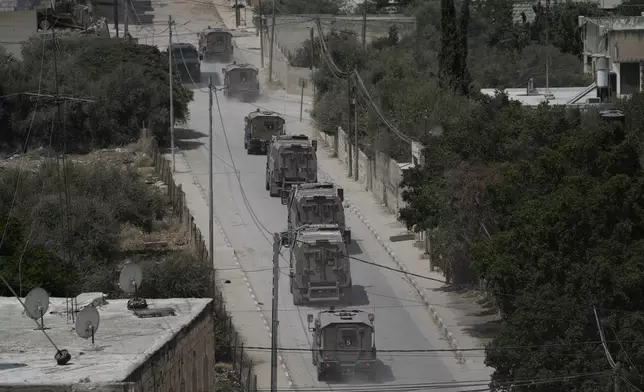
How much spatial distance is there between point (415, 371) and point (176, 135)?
2869 cm

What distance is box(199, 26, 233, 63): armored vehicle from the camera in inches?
2995

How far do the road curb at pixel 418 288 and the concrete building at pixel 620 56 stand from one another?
35.4ft

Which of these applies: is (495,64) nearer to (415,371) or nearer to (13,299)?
(415,371)

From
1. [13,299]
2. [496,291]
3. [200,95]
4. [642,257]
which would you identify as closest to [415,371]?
[496,291]

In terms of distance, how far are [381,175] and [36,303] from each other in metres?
27.4

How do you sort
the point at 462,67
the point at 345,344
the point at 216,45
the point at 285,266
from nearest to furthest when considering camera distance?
the point at 345,344 → the point at 285,266 → the point at 462,67 → the point at 216,45

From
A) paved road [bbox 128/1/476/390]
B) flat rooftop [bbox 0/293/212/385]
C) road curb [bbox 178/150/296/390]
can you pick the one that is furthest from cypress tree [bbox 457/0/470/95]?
flat rooftop [bbox 0/293/212/385]

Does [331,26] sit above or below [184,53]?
above

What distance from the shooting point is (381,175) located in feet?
163

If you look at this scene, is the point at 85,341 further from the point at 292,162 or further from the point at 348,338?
the point at 292,162

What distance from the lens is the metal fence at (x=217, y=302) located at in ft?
109

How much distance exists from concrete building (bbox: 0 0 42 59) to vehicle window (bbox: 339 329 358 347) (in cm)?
3883

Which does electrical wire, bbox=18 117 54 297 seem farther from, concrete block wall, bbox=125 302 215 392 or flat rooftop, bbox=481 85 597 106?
flat rooftop, bbox=481 85 597 106

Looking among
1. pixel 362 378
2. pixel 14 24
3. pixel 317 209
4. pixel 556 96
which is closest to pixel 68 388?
pixel 362 378
